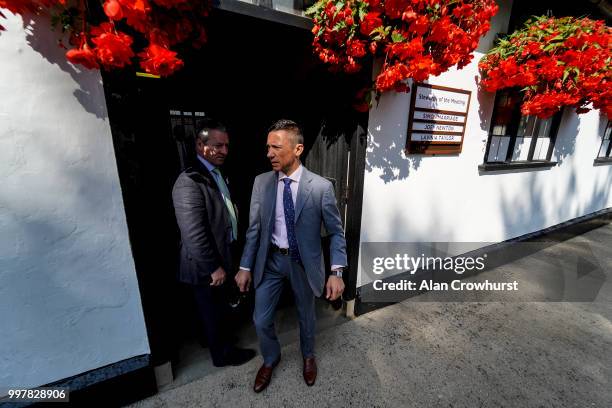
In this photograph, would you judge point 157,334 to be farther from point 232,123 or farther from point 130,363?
point 232,123

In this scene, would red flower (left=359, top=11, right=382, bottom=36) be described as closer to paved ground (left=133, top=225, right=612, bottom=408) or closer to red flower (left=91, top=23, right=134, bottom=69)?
red flower (left=91, top=23, right=134, bottom=69)

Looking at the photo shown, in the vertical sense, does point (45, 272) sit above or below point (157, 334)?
above

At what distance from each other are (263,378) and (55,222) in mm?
1907

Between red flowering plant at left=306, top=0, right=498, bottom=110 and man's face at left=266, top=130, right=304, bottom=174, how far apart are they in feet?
2.26

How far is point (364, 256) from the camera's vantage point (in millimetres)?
3012

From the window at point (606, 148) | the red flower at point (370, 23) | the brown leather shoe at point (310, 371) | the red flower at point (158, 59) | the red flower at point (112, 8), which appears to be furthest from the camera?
the window at point (606, 148)

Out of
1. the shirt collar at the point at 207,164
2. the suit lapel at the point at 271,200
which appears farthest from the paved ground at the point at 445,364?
the shirt collar at the point at 207,164

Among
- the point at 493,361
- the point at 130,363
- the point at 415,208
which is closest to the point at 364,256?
the point at 415,208

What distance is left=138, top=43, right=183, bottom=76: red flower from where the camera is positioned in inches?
50.0

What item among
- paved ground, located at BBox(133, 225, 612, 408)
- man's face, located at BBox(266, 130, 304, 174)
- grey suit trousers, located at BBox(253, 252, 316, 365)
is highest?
man's face, located at BBox(266, 130, 304, 174)

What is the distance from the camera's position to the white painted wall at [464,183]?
2.75 metres

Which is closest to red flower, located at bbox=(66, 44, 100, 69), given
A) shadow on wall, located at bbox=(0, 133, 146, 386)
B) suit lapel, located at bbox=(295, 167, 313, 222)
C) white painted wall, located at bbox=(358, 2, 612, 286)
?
shadow on wall, located at bbox=(0, 133, 146, 386)

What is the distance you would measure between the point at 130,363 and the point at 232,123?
244cm

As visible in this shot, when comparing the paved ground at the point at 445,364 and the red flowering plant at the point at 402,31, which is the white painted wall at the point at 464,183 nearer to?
the red flowering plant at the point at 402,31
